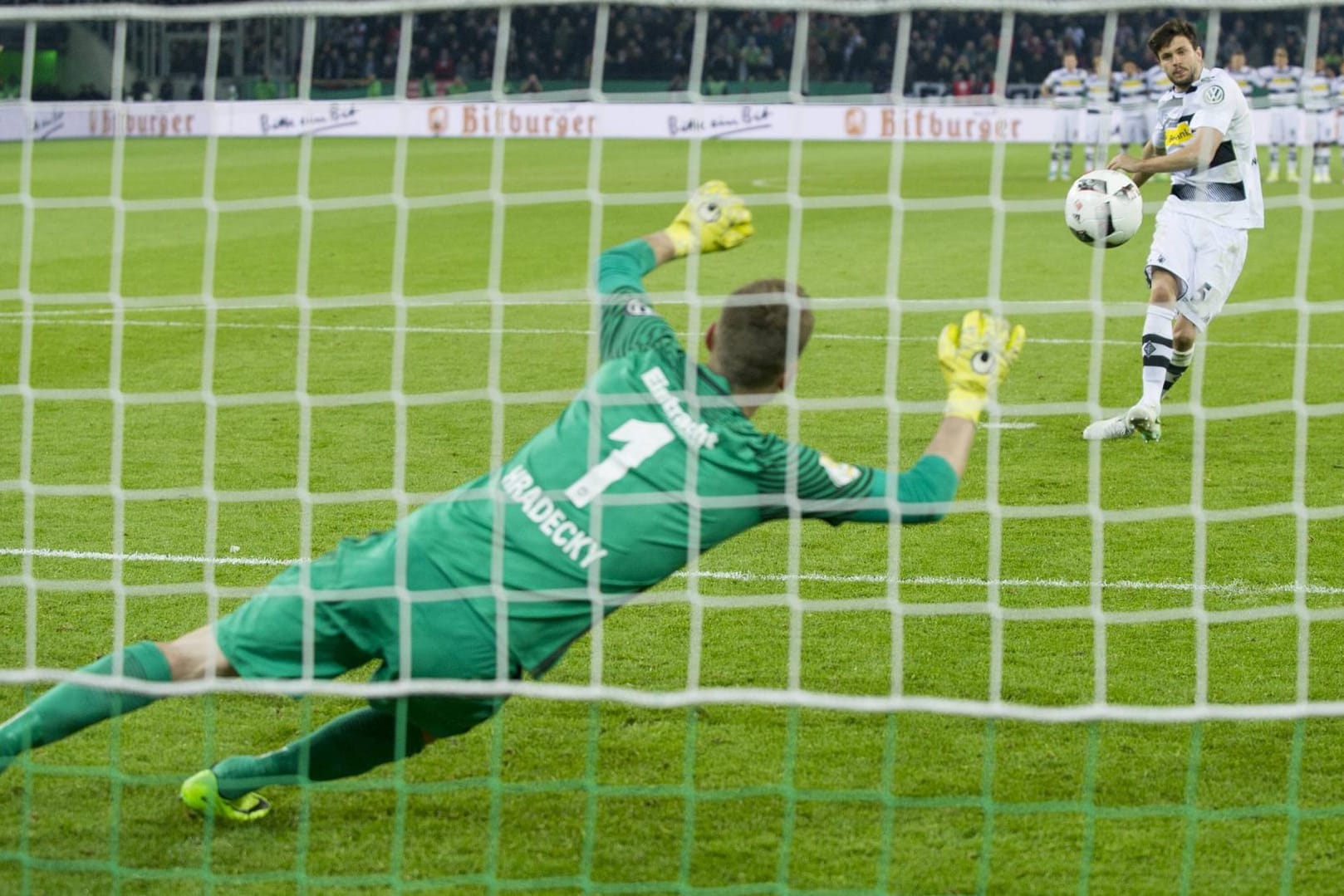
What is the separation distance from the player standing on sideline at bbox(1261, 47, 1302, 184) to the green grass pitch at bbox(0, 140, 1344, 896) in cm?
1186

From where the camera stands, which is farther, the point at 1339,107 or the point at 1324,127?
the point at 1339,107

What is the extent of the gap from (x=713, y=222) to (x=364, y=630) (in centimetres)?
123

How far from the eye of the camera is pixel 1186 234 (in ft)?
27.4

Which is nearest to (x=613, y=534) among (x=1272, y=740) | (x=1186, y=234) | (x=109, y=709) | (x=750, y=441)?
(x=750, y=441)

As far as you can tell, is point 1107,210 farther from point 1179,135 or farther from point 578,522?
point 578,522

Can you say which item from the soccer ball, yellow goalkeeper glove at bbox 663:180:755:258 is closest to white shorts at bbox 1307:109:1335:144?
the soccer ball

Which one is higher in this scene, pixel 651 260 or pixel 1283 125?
pixel 1283 125

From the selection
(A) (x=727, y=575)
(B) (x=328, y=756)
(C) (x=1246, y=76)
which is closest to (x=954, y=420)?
(B) (x=328, y=756)

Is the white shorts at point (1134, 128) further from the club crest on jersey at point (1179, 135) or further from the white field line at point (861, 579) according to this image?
the white field line at point (861, 579)

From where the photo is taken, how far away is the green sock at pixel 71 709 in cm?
381

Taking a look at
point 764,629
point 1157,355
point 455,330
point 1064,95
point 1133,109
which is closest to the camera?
point 764,629

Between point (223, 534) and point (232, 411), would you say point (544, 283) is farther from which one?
point (223, 534)

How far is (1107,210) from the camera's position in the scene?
749cm

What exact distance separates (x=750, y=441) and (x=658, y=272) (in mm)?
10285
